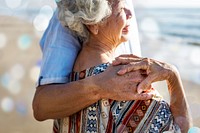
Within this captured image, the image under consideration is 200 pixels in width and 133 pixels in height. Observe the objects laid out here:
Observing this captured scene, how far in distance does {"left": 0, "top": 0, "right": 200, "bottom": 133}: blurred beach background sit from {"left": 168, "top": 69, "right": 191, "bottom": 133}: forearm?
2729mm

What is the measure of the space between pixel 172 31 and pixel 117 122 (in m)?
10.5

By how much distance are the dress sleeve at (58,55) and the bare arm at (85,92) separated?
0.05 metres

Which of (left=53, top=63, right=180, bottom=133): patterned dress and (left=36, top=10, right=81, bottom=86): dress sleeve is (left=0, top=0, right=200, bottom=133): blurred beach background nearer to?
Result: (left=36, top=10, right=81, bottom=86): dress sleeve

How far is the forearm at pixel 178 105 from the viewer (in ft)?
7.89

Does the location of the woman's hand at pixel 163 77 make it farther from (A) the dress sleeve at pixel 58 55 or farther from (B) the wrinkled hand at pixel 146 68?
(A) the dress sleeve at pixel 58 55

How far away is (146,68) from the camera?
7.89ft

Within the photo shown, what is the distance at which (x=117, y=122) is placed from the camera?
7.81 feet

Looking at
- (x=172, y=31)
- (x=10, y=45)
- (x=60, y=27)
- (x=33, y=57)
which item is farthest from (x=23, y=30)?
(x=60, y=27)

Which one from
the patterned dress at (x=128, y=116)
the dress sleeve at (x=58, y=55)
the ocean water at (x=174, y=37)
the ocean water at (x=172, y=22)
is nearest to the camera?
the patterned dress at (x=128, y=116)

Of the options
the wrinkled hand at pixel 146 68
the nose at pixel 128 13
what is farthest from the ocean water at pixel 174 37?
the wrinkled hand at pixel 146 68

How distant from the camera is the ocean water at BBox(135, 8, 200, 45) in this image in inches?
470

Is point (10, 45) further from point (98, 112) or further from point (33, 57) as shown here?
point (98, 112)

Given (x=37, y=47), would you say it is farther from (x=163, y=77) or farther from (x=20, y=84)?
(x=163, y=77)

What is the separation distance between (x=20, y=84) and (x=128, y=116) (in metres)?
4.36
